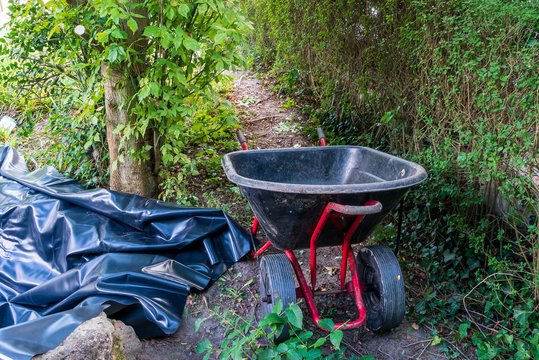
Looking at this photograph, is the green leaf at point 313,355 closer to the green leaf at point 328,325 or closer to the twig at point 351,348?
the green leaf at point 328,325

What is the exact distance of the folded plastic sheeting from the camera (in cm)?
235

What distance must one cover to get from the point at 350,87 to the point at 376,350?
9.50 ft

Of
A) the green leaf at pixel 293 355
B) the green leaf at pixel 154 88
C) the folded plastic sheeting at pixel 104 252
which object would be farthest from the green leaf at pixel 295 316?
the green leaf at pixel 154 88

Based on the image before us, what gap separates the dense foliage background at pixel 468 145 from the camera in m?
2.14

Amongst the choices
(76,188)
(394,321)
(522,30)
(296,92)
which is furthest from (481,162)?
(296,92)

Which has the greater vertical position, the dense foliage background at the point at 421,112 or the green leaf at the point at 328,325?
the dense foliage background at the point at 421,112

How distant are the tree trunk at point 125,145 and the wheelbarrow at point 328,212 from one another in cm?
136

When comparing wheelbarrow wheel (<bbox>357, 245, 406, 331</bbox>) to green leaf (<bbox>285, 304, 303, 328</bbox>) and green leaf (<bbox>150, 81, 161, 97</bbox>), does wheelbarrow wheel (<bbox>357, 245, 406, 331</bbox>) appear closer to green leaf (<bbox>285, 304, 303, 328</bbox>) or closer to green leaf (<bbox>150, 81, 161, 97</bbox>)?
green leaf (<bbox>285, 304, 303, 328</bbox>)

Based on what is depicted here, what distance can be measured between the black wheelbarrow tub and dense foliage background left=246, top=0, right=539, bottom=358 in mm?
496

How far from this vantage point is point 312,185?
194 cm

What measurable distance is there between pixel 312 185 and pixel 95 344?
49.8 inches

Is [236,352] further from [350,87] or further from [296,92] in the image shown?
[296,92]

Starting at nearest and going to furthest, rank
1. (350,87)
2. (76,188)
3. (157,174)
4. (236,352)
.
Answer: (236,352), (76,188), (157,174), (350,87)

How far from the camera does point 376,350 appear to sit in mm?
2326
